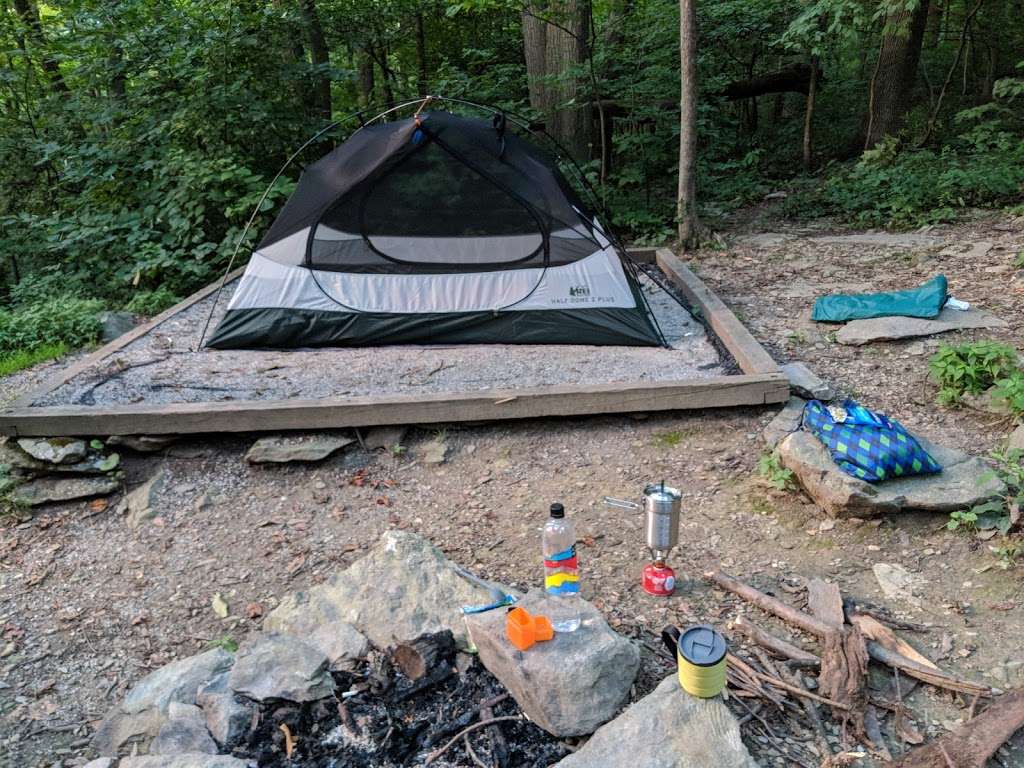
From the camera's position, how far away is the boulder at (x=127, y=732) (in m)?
2.27

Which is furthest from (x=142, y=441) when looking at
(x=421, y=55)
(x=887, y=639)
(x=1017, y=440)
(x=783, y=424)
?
(x=421, y=55)

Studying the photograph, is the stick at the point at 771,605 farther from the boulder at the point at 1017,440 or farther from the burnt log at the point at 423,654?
the boulder at the point at 1017,440

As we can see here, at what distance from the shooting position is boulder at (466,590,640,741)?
6.94ft

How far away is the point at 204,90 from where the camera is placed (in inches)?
316

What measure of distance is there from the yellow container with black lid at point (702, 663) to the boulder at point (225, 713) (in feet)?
4.11

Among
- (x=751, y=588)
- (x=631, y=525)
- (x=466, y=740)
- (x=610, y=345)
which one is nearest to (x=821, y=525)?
(x=751, y=588)

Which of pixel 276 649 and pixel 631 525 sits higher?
pixel 276 649

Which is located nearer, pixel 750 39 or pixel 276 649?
pixel 276 649

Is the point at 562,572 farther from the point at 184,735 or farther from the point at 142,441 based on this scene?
the point at 142,441

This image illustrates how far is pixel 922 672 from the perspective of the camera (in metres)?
2.36

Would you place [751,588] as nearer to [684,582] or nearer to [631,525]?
[684,582]

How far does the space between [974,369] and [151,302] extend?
6620mm

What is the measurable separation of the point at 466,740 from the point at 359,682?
0.42 meters

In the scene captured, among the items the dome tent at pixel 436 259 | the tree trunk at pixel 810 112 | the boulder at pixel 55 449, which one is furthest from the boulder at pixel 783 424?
the tree trunk at pixel 810 112
